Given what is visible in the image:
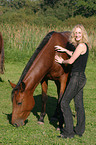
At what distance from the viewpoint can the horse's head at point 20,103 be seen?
150 inches

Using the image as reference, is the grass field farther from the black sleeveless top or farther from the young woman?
the black sleeveless top

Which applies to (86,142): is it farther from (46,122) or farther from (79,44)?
(79,44)

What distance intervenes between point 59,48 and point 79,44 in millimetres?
671

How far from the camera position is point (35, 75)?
4012 millimetres

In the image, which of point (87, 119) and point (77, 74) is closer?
point (77, 74)

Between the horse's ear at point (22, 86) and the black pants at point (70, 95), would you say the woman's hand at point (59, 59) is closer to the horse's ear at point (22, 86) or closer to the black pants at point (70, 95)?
the black pants at point (70, 95)

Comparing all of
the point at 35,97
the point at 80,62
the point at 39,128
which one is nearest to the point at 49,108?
the point at 35,97

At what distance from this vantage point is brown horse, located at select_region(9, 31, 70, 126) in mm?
3850

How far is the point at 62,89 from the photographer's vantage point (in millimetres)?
4469

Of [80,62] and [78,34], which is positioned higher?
[78,34]

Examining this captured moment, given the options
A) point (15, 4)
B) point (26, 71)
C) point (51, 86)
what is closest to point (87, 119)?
point (26, 71)

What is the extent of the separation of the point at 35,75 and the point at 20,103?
0.57 metres

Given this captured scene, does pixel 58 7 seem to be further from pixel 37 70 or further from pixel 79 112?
pixel 79 112

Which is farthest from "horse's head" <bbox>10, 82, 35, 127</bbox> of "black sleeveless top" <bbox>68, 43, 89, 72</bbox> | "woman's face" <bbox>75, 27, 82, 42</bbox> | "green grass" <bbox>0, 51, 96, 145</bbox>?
"woman's face" <bbox>75, 27, 82, 42</bbox>
